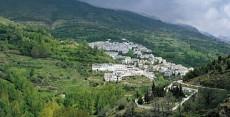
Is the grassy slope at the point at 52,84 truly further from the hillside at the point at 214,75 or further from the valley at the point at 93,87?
the hillside at the point at 214,75

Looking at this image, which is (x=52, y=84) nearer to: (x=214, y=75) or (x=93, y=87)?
(x=93, y=87)

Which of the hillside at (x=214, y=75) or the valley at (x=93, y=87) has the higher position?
the hillside at (x=214, y=75)

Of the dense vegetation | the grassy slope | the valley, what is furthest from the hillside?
the dense vegetation

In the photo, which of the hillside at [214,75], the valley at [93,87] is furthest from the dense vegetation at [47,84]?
the hillside at [214,75]

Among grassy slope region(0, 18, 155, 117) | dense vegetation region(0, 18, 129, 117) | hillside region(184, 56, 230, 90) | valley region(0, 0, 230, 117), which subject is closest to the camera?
valley region(0, 0, 230, 117)

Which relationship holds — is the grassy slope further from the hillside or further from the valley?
the hillside

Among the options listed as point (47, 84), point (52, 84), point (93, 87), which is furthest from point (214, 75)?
point (47, 84)

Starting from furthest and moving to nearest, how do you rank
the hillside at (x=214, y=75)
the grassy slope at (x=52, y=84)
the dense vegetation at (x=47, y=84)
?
the grassy slope at (x=52, y=84)
the dense vegetation at (x=47, y=84)
the hillside at (x=214, y=75)
